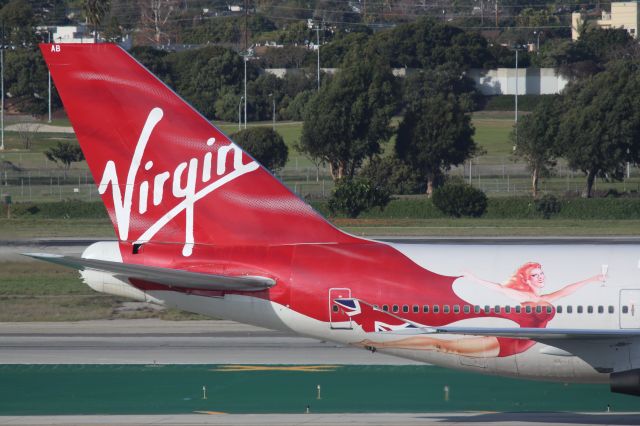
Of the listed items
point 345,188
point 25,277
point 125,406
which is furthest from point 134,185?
point 345,188

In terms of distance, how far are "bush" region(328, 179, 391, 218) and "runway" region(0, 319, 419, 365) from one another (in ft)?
140

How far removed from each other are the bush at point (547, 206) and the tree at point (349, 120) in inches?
1181

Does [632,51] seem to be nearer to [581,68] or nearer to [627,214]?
[581,68]

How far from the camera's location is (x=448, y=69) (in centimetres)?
17375

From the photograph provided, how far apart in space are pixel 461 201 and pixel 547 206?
6.72m

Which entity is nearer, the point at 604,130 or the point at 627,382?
the point at 627,382

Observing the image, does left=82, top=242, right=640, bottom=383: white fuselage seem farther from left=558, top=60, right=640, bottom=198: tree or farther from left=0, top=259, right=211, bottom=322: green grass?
left=558, top=60, right=640, bottom=198: tree

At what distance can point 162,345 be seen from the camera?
3581cm

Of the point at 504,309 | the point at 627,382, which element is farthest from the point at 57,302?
the point at 627,382

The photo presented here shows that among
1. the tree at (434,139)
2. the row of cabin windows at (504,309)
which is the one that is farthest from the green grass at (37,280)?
the tree at (434,139)

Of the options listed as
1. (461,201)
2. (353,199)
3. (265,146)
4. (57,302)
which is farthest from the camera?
(265,146)

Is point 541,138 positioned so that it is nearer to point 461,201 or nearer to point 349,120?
point 349,120

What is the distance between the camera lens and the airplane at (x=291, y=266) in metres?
24.9

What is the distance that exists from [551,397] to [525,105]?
143261mm
